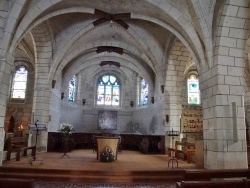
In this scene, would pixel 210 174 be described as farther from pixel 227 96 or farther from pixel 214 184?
pixel 227 96

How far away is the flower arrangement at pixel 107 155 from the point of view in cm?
714

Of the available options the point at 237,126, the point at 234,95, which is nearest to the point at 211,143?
the point at 237,126

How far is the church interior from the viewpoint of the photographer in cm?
576

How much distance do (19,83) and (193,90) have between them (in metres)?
11.4

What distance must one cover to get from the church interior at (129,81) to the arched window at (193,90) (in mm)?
71

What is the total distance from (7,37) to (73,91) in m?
9.41

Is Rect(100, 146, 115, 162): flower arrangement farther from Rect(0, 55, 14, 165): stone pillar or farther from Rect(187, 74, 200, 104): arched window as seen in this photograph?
Rect(187, 74, 200, 104): arched window

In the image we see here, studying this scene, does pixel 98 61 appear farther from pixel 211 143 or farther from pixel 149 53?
pixel 211 143

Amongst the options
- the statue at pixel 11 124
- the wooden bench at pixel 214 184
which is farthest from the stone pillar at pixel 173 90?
the statue at pixel 11 124

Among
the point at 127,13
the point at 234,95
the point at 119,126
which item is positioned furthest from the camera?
the point at 119,126

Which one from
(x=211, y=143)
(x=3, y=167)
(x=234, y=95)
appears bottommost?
(x=3, y=167)

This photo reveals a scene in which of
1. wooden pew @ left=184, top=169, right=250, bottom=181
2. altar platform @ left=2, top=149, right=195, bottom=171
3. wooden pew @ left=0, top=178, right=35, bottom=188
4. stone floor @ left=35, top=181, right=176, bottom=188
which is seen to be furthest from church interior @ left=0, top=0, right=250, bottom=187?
wooden pew @ left=0, top=178, right=35, bottom=188

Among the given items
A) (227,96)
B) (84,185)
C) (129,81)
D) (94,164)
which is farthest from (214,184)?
(129,81)

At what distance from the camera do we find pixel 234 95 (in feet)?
18.9
